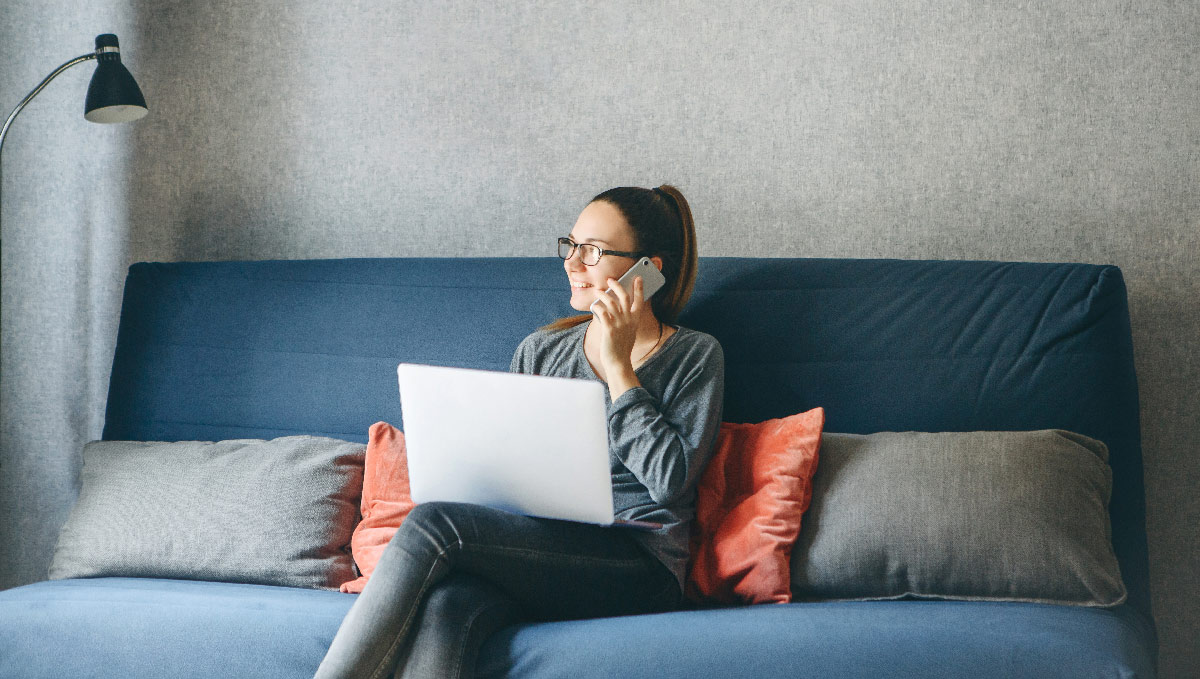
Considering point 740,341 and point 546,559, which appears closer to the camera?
point 546,559

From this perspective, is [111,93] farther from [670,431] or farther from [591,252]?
[670,431]

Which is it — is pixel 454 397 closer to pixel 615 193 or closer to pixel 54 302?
pixel 615 193

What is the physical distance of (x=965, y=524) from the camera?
1549 millimetres

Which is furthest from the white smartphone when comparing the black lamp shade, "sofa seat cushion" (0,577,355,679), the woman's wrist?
the black lamp shade

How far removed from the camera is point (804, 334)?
192 cm

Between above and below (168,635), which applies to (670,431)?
above

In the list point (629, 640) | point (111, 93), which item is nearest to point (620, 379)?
point (629, 640)

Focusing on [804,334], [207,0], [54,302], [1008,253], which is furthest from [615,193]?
[54,302]

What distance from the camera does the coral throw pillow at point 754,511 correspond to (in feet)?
5.25

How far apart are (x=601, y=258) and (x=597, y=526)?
1.63 feet

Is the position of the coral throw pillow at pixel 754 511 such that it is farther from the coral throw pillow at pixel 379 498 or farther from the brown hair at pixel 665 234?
the coral throw pillow at pixel 379 498

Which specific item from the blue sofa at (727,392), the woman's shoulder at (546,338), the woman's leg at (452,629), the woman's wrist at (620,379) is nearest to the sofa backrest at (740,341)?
the blue sofa at (727,392)

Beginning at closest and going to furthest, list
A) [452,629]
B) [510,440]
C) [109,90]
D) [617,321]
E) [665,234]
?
[452,629] < [510,440] < [617,321] < [665,234] < [109,90]

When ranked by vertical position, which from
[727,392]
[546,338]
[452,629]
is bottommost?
[452,629]
